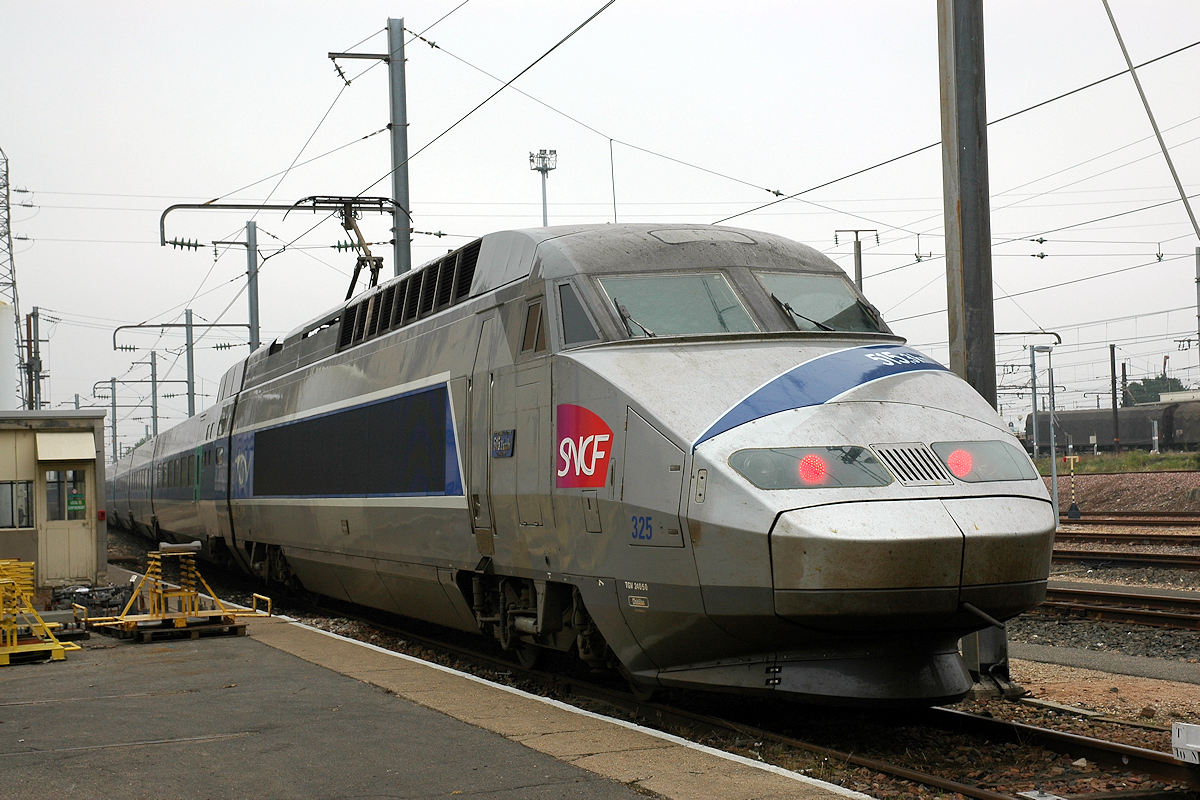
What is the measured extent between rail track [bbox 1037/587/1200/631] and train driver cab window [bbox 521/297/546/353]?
772 cm

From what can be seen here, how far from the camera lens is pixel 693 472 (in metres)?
7.42

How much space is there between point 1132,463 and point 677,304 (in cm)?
4832

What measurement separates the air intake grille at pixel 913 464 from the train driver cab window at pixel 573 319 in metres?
2.29

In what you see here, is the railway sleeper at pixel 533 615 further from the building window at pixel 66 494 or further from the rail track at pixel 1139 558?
the rail track at pixel 1139 558

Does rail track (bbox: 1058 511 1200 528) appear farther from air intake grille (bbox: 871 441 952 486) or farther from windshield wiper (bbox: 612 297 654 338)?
air intake grille (bbox: 871 441 952 486)

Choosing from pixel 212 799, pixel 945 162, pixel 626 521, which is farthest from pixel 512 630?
pixel 945 162

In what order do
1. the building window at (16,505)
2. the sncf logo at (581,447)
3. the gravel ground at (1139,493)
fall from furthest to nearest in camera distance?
the gravel ground at (1139,493) → the building window at (16,505) → the sncf logo at (581,447)

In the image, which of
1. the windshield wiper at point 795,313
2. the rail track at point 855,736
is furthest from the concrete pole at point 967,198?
the rail track at point 855,736

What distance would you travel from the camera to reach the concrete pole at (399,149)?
18.7 metres

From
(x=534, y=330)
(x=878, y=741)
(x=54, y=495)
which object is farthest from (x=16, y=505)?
(x=878, y=741)

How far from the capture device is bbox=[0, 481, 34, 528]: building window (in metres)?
18.0

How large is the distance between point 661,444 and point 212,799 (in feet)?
10.4

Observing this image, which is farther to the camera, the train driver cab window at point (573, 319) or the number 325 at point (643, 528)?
the train driver cab window at point (573, 319)

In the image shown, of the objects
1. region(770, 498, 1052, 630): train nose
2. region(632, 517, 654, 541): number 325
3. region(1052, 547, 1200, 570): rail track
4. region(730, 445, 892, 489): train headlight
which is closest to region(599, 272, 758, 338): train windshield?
region(632, 517, 654, 541): number 325
